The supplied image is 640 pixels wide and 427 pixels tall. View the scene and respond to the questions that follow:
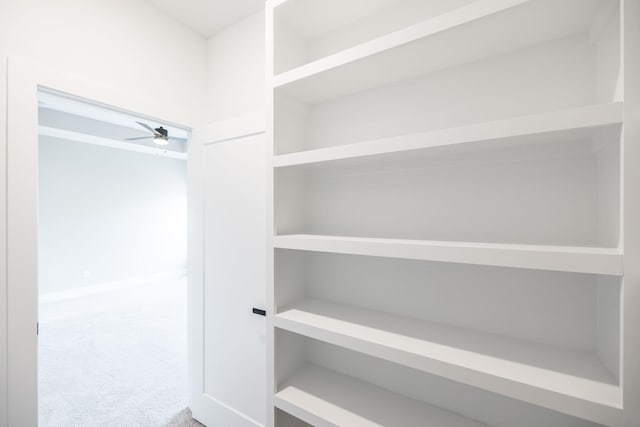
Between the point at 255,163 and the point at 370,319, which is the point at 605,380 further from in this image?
the point at 255,163

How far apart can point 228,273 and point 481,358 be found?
1.41m

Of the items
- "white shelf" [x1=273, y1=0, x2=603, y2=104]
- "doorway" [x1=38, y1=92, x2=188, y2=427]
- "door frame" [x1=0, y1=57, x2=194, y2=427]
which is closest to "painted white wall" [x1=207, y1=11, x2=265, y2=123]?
"doorway" [x1=38, y1=92, x2=188, y2=427]

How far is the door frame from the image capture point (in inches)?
46.4

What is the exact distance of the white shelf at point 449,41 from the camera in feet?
2.57

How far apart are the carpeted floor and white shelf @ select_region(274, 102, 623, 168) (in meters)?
2.24

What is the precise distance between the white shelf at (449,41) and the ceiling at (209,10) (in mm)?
878

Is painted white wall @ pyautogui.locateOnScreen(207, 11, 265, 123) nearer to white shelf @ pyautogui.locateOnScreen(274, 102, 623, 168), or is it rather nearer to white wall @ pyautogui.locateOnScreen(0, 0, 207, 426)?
white wall @ pyautogui.locateOnScreen(0, 0, 207, 426)

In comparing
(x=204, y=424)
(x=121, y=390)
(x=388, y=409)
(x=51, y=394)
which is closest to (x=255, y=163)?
(x=388, y=409)

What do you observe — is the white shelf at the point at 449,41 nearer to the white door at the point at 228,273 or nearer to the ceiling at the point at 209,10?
the white door at the point at 228,273

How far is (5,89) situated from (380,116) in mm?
1638

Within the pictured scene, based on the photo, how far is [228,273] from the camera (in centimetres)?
174

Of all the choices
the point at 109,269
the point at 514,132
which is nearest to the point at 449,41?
the point at 514,132

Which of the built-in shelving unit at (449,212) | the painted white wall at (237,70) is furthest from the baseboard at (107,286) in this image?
the built-in shelving unit at (449,212)

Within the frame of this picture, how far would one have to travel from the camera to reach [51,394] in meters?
2.21
